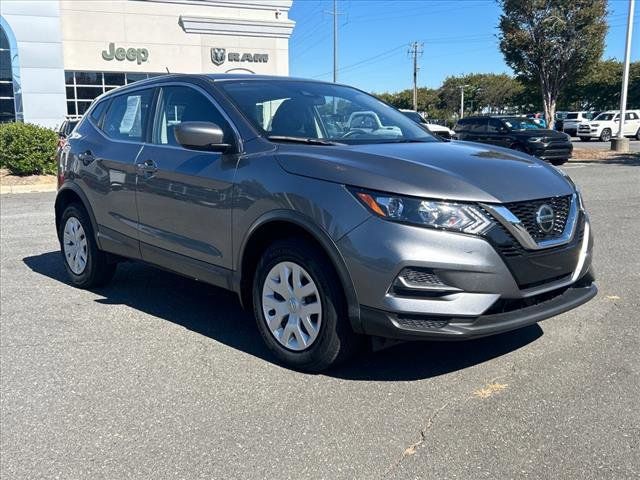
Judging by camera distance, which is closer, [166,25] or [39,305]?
[39,305]

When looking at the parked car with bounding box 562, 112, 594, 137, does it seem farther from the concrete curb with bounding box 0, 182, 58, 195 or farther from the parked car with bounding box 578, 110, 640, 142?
the concrete curb with bounding box 0, 182, 58, 195

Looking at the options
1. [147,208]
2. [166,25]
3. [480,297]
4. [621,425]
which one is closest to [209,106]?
[147,208]

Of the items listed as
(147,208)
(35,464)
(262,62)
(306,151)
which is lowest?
(35,464)

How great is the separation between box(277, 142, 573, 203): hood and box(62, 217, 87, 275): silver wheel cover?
2.69m

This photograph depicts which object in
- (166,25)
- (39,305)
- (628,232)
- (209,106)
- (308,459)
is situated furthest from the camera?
(166,25)

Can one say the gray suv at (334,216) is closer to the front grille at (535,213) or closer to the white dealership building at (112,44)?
the front grille at (535,213)

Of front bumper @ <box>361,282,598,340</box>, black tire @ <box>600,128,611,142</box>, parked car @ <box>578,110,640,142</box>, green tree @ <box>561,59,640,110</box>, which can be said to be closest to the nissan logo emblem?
front bumper @ <box>361,282,598,340</box>

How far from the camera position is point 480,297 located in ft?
10.7

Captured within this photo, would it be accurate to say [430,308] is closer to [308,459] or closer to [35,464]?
[308,459]

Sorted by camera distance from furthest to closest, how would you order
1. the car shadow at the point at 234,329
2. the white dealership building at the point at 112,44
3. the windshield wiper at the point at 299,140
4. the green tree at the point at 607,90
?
1. the green tree at the point at 607,90
2. the white dealership building at the point at 112,44
3. the windshield wiper at the point at 299,140
4. the car shadow at the point at 234,329

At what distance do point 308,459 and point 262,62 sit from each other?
→ 1105 inches

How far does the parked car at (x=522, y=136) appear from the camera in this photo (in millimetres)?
19719

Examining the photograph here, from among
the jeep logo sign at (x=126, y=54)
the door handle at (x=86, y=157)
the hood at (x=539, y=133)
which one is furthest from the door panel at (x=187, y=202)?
the jeep logo sign at (x=126, y=54)

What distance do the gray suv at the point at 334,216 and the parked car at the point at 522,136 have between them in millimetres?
15906
